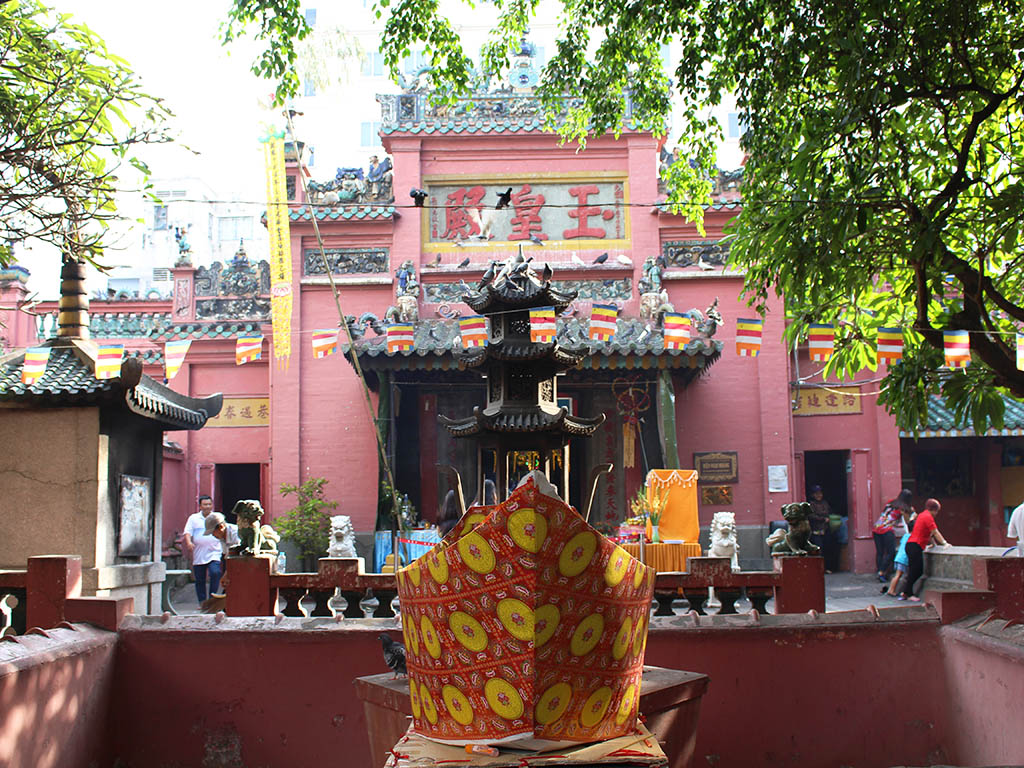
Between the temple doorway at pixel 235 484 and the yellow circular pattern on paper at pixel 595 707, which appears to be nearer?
the yellow circular pattern on paper at pixel 595 707

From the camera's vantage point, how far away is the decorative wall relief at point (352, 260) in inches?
703

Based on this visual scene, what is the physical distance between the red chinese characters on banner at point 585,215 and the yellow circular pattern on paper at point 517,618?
616 inches

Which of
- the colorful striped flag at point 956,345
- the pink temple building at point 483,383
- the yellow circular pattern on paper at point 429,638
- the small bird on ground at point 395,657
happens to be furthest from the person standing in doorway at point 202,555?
the yellow circular pattern on paper at point 429,638

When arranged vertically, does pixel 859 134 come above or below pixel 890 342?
above

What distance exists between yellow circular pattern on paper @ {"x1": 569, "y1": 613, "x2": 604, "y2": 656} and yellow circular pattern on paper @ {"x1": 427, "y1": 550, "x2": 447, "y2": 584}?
0.43 meters

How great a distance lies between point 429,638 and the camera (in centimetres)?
296

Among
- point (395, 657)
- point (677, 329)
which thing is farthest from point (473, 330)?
point (395, 657)

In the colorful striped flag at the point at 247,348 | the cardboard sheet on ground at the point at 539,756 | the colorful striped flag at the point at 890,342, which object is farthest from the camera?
the colorful striped flag at the point at 247,348

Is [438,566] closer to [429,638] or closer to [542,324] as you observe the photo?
[429,638]

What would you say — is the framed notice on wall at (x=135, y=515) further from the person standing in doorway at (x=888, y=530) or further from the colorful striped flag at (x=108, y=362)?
the person standing in doorway at (x=888, y=530)

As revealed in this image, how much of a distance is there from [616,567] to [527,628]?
1.16ft

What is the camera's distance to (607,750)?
2.73 meters

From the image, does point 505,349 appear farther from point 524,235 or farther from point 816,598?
point 524,235

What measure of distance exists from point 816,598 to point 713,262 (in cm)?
1238
